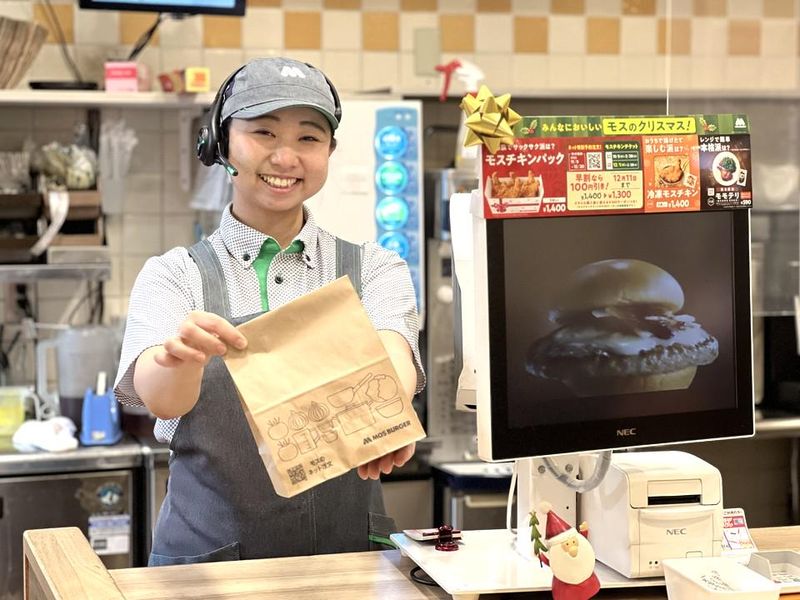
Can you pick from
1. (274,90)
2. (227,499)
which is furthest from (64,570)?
(274,90)

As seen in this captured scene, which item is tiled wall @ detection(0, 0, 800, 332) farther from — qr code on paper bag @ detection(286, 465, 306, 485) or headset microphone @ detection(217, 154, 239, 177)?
qr code on paper bag @ detection(286, 465, 306, 485)

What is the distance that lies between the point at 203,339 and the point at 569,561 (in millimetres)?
522

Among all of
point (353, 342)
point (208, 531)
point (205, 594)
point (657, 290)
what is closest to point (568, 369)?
point (657, 290)

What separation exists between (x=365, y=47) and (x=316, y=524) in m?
2.64

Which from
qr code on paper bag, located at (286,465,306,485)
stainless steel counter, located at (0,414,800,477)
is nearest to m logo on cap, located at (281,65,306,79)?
qr code on paper bag, located at (286,465,306,485)

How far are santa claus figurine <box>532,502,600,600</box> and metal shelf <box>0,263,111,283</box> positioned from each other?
8.06ft

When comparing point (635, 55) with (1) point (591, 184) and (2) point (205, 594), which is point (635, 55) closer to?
(1) point (591, 184)

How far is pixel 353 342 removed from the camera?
1589 millimetres

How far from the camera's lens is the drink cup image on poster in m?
1.63

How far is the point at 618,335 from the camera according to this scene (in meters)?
1.66

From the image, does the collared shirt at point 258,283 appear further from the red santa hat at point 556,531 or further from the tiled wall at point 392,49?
the tiled wall at point 392,49

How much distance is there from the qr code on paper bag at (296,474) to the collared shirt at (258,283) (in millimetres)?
468

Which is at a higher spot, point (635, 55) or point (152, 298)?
point (635, 55)

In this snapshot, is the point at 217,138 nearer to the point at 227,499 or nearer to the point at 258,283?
the point at 258,283
